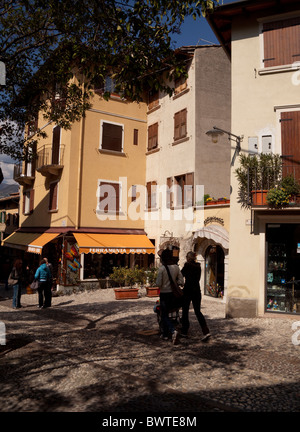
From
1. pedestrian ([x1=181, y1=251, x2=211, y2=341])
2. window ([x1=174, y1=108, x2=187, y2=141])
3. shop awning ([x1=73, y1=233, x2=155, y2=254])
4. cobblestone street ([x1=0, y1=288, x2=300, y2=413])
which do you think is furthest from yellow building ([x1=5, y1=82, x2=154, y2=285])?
pedestrian ([x1=181, y1=251, x2=211, y2=341])

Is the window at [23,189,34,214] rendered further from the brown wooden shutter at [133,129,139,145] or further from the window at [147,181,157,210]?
the window at [147,181,157,210]

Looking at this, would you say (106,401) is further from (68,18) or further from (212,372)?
(68,18)

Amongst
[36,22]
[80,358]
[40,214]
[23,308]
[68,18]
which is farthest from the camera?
[40,214]

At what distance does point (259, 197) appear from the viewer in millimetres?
11062

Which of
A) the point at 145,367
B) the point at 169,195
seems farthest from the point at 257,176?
the point at 169,195

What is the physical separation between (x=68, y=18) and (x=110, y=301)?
34.4 feet

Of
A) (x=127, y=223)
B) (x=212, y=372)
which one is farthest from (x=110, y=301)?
(x=212, y=372)

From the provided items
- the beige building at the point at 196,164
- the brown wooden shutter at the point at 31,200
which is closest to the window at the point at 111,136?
the beige building at the point at 196,164

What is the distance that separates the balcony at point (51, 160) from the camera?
66.4 feet

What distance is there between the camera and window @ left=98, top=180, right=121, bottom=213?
67.6ft

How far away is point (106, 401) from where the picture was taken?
16.0 ft

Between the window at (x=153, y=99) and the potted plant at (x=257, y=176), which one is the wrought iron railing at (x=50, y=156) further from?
the potted plant at (x=257, y=176)

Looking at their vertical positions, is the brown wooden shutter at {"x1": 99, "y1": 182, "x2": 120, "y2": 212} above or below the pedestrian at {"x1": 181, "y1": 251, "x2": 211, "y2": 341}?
above

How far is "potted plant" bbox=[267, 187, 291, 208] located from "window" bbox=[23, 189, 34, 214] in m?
17.3
